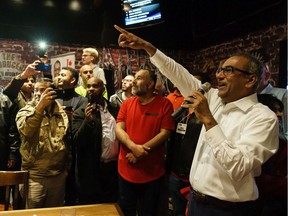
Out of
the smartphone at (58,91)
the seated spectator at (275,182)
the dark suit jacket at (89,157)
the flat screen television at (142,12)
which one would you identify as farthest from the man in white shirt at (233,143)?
the flat screen television at (142,12)

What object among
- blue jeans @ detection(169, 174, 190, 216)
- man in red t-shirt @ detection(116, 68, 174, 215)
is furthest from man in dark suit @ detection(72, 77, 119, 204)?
blue jeans @ detection(169, 174, 190, 216)

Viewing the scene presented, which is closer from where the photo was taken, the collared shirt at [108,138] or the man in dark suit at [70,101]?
the collared shirt at [108,138]

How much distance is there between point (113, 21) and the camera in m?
4.90

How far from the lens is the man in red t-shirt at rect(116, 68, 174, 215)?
2479 millimetres

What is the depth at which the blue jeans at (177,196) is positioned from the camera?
2.57m

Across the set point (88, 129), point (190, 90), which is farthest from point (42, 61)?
point (190, 90)

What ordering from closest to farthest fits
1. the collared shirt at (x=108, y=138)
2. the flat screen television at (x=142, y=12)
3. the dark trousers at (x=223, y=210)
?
1. the dark trousers at (x=223, y=210)
2. the collared shirt at (x=108, y=138)
3. the flat screen television at (x=142, y=12)

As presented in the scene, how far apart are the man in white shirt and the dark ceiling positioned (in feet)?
9.20

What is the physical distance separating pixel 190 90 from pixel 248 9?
2.69 m

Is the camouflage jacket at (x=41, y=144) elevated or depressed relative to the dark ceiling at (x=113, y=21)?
depressed

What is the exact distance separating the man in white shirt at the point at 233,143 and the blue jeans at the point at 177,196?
917mm

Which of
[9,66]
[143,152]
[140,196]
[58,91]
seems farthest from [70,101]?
[9,66]

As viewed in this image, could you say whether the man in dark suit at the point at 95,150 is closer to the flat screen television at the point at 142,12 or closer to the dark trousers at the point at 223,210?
the dark trousers at the point at 223,210

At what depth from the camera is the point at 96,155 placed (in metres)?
2.60
